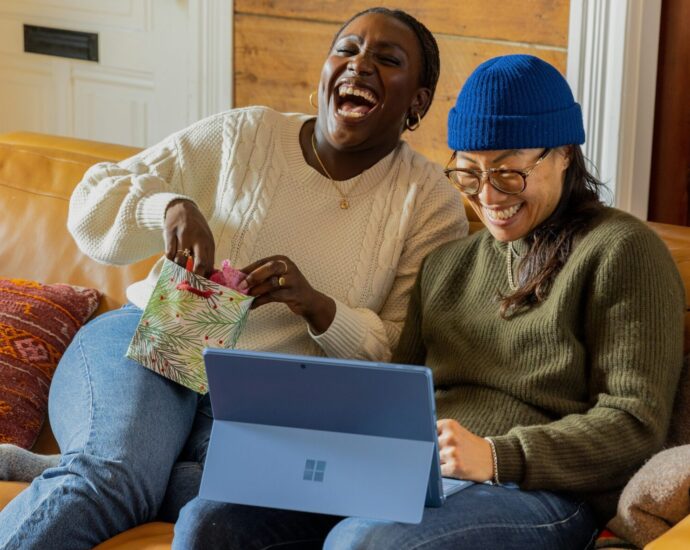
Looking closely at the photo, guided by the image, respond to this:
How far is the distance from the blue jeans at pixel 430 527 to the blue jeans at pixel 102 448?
0.58 feet

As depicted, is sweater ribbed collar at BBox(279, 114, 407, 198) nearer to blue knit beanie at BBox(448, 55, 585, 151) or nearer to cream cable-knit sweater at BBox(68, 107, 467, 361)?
cream cable-knit sweater at BBox(68, 107, 467, 361)

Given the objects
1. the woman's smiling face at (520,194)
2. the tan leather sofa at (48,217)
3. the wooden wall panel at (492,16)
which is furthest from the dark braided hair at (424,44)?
the wooden wall panel at (492,16)

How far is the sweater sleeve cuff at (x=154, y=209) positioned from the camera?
193cm

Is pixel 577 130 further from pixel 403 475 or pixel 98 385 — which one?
pixel 98 385

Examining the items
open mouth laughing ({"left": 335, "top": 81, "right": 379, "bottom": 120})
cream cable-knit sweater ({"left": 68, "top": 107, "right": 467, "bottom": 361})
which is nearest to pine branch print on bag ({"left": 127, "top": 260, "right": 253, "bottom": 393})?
cream cable-knit sweater ({"left": 68, "top": 107, "right": 467, "bottom": 361})

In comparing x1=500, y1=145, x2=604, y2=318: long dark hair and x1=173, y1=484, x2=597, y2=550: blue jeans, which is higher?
x1=500, y1=145, x2=604, y2=318: long dark hair

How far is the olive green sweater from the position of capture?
1583mm

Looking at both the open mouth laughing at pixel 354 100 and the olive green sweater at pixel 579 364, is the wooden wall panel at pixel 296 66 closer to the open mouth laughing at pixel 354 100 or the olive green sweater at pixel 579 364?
the open mouth laughing at pixel 354 100

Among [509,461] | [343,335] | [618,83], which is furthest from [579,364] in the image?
[618,83]

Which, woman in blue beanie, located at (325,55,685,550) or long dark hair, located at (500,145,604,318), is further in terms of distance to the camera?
long dark hair, located at (500,145,604,318)

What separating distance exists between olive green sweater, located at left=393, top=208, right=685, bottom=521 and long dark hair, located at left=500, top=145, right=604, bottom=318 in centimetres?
2

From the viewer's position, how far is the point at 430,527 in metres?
1.45

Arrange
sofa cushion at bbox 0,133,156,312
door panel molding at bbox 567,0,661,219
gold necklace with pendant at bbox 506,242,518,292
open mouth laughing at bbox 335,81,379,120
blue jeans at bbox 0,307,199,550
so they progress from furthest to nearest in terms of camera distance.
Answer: door panel molding at bbox 567,0,661,219, sofa cushion at bbox 0,133,156,312, open mouth laughing at bbox 335,81,379,120, gold necklace with pendant at bbox 506,242,518,292, blue jeans at bbox 0,307,199,550

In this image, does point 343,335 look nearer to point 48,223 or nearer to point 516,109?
point 516,109
